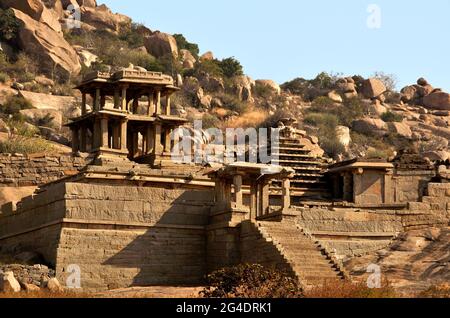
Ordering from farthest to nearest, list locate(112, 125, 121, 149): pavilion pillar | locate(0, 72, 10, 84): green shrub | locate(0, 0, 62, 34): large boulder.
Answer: locate(0, 0, 62, 34): large boulder, locate(0, 72, 10, 84): green shrub, locate(112, 125, 121, 149): pavilion pillar

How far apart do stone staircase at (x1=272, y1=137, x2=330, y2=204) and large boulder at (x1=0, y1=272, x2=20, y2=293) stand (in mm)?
19101

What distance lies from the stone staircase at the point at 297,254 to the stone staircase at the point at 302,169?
39.9ft

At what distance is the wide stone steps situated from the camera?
1262 inches

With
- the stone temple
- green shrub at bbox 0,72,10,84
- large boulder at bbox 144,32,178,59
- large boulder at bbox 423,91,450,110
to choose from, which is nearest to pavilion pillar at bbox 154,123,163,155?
the stone temple

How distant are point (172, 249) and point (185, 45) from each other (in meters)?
80.9

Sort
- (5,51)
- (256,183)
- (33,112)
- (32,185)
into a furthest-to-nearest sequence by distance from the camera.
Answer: (5,51) < (33,112) < (32,185) < (256,183)

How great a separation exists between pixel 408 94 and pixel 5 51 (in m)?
38.0

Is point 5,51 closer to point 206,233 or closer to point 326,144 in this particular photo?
point 326,144

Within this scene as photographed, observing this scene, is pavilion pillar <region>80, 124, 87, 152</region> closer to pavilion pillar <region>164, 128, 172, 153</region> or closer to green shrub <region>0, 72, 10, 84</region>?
pavilion pillar <region>164, 128, 172, 153</region>

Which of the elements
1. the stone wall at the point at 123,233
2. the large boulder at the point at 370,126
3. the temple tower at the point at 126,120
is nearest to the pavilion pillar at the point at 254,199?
the stone wall at the point at 123,233

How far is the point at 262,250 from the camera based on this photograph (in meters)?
33.7

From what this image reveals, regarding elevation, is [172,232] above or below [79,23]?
below

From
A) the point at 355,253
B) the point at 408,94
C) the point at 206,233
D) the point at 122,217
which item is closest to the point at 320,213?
the point at 355,253

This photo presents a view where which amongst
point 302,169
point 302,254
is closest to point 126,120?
point 302,169
